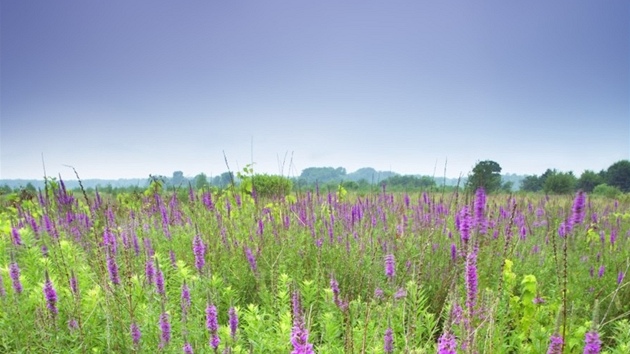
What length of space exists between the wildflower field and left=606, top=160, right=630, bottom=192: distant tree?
Answer: 7299 centimetres

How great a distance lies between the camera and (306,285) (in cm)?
343

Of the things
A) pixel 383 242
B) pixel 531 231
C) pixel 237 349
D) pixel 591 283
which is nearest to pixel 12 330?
pixel 237 349

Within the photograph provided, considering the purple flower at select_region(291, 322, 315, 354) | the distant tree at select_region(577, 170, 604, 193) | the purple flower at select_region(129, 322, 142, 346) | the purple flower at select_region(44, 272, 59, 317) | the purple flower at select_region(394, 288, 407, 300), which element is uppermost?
the distant tree at select_region(577, 170, 604, 193)

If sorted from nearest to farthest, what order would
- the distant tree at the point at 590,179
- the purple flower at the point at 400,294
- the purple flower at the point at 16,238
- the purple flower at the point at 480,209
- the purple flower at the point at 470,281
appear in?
the purple flower at the point at 470,281
the purple flower at the point at 400,294
the purple flower at the point at 480,209
the purple flower at the point at 16,238
the distant tree at the point at 590,179

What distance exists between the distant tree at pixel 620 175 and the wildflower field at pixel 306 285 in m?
73.0

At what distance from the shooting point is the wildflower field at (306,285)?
2230mm

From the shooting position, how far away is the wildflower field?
→ 2230 millimetres

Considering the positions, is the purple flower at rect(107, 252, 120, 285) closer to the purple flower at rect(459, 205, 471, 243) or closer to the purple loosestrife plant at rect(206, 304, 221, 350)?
the purple loosestrife plant at rect(206, 304, 221, 350)

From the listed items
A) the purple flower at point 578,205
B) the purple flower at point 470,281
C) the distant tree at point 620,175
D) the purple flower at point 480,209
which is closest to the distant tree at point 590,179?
the distant tree at point 620,175

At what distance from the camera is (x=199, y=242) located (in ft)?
10.6

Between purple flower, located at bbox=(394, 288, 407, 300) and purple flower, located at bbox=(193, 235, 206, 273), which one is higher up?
purple flower, located at bbox=(193, 235, 206, 273)

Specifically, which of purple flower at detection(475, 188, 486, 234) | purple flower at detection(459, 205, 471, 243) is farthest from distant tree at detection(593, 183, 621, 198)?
purple flower at detection(459, 205, 471, 243)

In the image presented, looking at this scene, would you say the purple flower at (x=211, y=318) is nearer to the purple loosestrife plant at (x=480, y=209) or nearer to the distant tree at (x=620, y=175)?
the purple loosestrife plant at (x=480, y=209)

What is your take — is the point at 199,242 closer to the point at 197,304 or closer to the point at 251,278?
the point at 197,304
